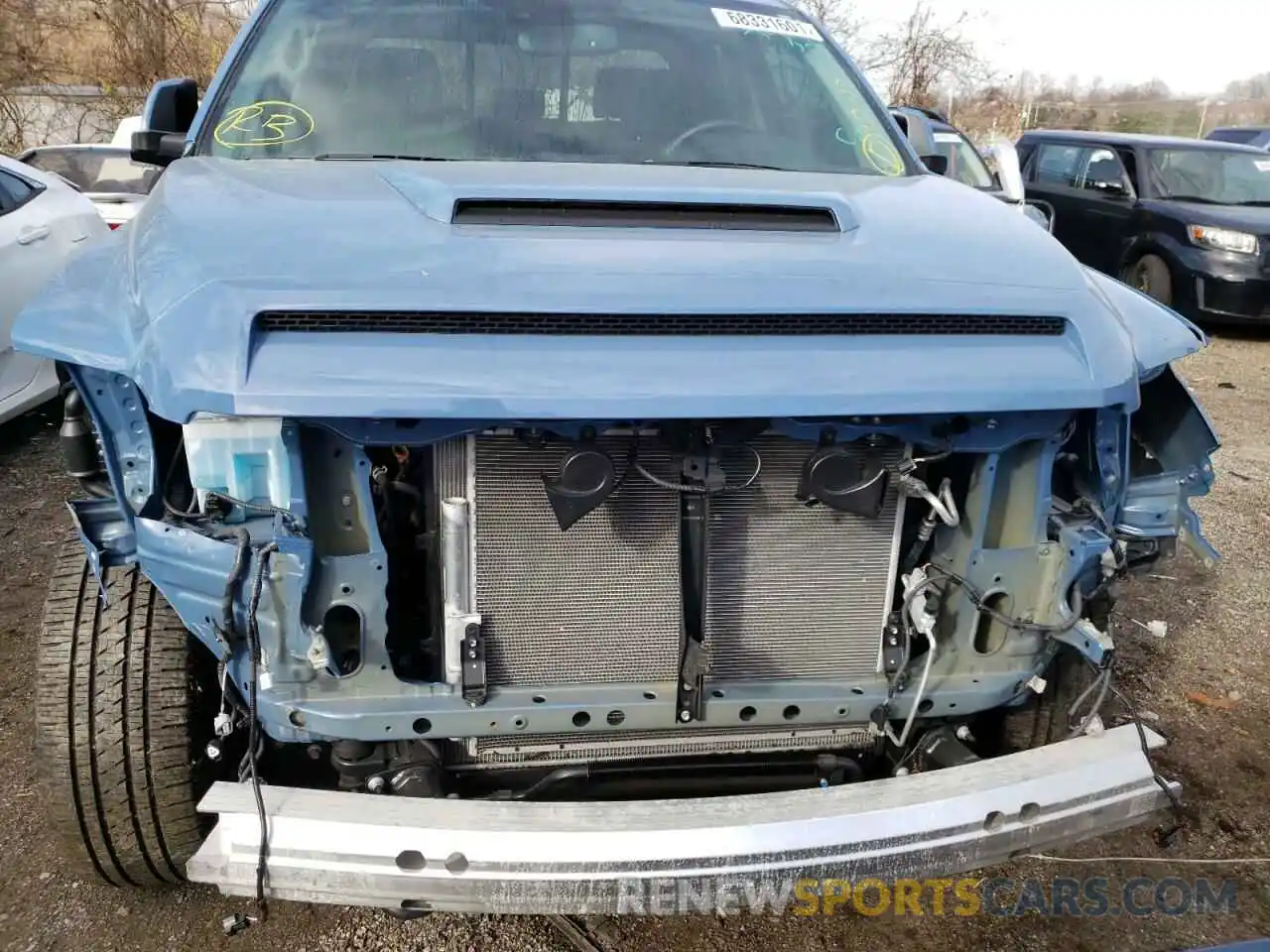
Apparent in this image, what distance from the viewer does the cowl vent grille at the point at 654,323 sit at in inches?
73.4

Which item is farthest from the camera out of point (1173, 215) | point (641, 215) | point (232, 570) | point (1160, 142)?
point (1160, 142)

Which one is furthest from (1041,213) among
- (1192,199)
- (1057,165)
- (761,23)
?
(1057,165)

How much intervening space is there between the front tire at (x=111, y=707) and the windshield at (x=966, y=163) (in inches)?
313

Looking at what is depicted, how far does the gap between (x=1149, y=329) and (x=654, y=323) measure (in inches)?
48.1

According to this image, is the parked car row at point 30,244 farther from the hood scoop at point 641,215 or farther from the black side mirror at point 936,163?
the black side mirror at point 936,163

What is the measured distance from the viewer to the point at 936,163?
11.5 ft

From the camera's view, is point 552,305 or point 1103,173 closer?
point 552,305

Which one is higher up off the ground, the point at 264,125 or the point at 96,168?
the point at 264,125

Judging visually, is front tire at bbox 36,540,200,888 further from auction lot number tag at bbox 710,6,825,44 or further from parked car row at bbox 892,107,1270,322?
parked car row at bbox 892,107,1270,322

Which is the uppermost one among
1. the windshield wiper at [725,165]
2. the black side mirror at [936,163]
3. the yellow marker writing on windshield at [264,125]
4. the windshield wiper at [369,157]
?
the yellow marker writing on windshield at [264,125]

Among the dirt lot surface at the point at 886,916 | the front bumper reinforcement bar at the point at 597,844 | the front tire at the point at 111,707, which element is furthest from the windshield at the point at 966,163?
the front tire at the point at 111,707

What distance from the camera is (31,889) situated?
2.61 meters

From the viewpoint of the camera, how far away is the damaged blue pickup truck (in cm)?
189

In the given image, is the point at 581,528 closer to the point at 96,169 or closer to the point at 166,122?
the point at 166,122
